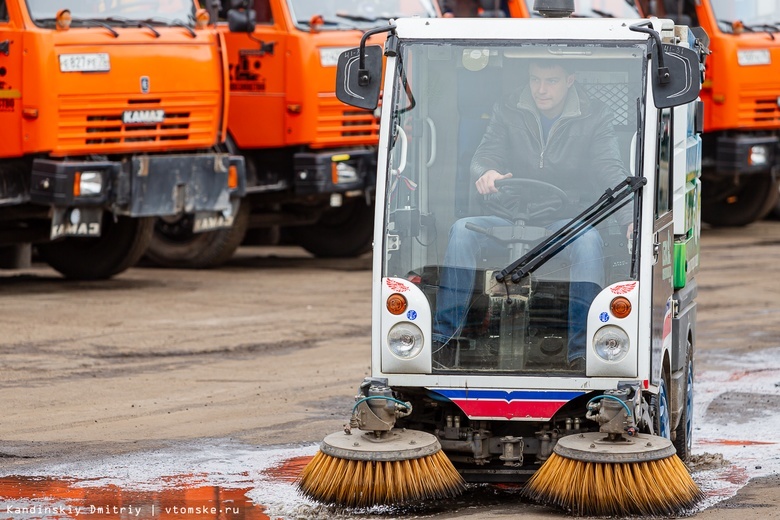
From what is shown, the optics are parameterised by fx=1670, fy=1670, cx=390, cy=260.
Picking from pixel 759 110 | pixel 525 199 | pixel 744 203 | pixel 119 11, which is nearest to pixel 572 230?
pixel 525 199

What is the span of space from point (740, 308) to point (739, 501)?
7434 mm

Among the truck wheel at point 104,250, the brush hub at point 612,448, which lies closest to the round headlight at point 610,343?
the brush hub at point 612,448

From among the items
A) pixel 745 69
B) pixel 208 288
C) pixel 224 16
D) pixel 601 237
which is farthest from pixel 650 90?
pixel 745 69

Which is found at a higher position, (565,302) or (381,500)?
(565,302)

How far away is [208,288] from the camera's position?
1526 cm

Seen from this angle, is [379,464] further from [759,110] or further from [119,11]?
[759,110]

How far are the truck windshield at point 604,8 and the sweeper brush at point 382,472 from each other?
12095 millimetres

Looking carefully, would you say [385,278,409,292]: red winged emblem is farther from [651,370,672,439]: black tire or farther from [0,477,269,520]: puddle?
[651,370,672,439]: black tire

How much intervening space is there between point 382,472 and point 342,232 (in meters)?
12.2

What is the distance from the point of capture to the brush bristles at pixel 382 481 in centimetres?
648

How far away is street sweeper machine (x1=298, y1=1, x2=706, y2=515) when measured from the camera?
6.59 meters

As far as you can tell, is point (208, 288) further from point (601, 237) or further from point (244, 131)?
point (601, 237)

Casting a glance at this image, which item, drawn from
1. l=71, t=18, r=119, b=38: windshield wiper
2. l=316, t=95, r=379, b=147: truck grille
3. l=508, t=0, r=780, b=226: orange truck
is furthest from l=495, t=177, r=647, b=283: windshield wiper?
l=508, t=0, r=780, b=226: orange truck

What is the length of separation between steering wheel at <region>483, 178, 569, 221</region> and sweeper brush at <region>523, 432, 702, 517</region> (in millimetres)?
988
